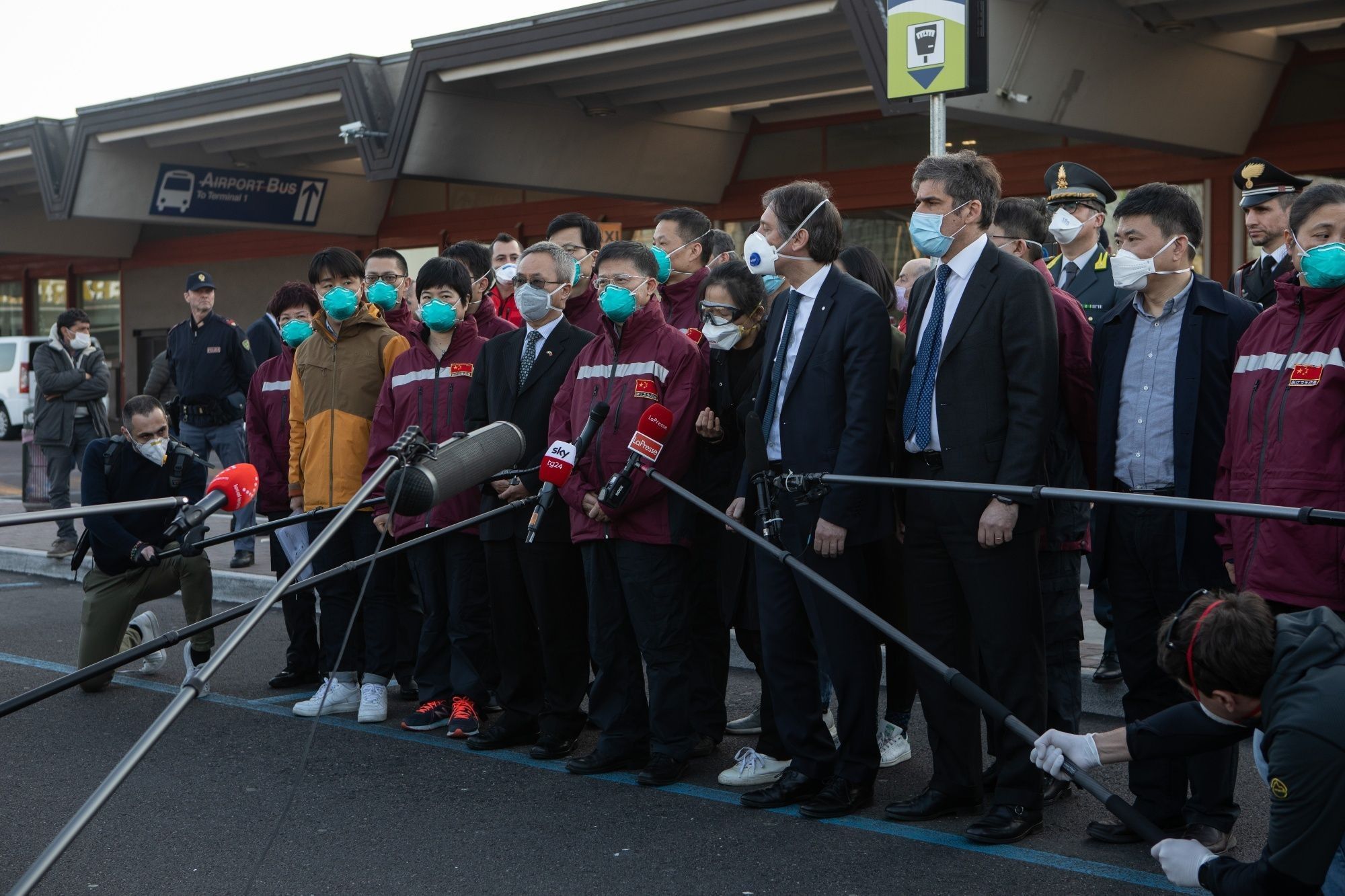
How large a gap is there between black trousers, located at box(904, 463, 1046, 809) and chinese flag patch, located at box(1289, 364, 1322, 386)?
995 mm

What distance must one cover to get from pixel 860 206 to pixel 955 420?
12.7 m

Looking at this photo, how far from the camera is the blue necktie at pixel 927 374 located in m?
5.14

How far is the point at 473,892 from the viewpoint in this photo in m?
4.58

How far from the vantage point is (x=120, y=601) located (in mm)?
7578

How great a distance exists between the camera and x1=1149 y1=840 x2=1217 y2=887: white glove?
133 inches

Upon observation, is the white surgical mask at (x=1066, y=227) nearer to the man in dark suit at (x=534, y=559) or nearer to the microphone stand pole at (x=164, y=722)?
the man in dark suit at (x=534, y=559)

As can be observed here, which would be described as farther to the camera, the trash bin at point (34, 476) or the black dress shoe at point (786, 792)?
the trash bin at point (34, 476)

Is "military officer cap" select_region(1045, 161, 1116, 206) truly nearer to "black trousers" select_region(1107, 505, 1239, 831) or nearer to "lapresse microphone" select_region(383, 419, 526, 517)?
"black trousers" select_region(1107, 505, 1239, 831)

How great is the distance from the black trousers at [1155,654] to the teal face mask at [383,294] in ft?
13.4

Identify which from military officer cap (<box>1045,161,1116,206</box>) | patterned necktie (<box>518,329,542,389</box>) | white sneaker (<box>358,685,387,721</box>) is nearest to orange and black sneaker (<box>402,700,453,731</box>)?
white sneaker (<box>358,685,387,721</box>)

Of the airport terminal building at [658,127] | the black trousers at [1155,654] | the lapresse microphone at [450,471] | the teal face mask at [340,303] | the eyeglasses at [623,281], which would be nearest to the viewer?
the lapresse microphone at [450,471]

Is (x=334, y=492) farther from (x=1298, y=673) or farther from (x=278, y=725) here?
(x=1298, y=673)

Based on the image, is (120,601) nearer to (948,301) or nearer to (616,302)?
(616,302)

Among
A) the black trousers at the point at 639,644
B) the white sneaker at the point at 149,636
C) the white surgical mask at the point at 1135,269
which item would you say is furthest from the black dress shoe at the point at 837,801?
the white sneaker at the point at 149,636
